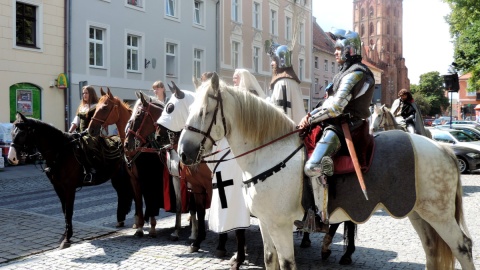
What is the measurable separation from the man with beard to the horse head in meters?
1.81

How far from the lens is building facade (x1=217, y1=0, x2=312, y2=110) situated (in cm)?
3055

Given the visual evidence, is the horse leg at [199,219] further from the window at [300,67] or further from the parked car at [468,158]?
the window at [300,67]

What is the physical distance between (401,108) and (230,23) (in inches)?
853

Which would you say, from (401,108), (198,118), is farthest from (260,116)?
(401,108)

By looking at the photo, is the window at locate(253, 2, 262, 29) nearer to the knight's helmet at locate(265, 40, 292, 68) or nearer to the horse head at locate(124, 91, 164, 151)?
the horse head at locate(124, 91, 164, 151)

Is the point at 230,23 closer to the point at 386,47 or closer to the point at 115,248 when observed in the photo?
the point at 115,248

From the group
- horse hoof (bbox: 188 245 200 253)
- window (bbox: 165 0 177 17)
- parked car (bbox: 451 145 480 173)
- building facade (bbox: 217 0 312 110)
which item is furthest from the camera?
building facade (bbox: 217 0 312 110)

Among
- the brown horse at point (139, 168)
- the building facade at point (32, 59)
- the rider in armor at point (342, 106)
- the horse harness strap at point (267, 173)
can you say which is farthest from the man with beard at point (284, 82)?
the building facade at point (32, 59)

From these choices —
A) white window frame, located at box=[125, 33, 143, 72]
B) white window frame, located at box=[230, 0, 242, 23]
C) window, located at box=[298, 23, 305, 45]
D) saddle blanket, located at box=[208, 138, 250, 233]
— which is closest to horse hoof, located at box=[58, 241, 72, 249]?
saddle blanket, located at box=[208, 138, 250, 233]

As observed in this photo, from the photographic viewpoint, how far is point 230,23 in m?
30.8

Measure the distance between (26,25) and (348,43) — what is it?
1760 cm

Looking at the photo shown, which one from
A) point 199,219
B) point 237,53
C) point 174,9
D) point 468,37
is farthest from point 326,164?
point 237,53

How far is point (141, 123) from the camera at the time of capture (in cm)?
655

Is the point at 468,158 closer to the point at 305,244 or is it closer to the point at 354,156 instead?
the point at 305,244
